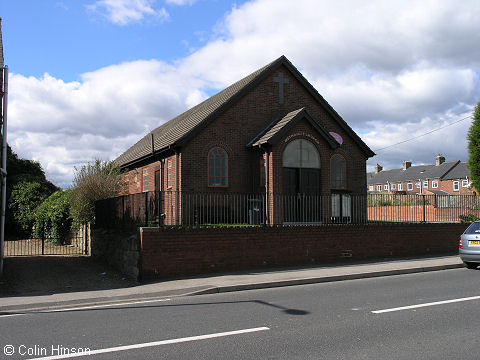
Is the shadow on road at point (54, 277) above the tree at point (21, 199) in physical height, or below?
below

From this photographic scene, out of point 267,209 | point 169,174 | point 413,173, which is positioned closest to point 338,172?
point 267,209

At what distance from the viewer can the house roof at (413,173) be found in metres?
69.7

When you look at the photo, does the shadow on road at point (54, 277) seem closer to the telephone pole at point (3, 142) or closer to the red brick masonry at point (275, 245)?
the telephone pole at point (3, 142)

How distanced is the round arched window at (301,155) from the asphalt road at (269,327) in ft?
28.0

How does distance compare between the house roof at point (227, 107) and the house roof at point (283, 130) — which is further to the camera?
the house roof at point (227, 107)

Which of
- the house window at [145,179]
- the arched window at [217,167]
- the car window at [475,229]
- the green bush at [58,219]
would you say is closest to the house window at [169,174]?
the arched window at [217,167]

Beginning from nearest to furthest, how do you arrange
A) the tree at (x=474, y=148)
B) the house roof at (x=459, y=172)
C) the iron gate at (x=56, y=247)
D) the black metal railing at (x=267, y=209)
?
the black metal railing at (x=267, y=209)
the iron gate at (x=56, y=247)
the tree at (x=474, y=148)
the house roof at (x=459, y=172)

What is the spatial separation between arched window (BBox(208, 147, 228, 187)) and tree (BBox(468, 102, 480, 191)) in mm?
16308

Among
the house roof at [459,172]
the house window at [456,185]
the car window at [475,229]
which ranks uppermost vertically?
the house roof at [459,172]

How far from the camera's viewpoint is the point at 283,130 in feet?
57.4

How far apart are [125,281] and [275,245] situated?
4597 mm

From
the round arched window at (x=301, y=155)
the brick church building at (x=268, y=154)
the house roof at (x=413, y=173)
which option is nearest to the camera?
the brick church building at (x=268, y=154)

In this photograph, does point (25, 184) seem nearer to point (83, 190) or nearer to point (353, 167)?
point (83, 190)

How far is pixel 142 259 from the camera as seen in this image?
488 inches
